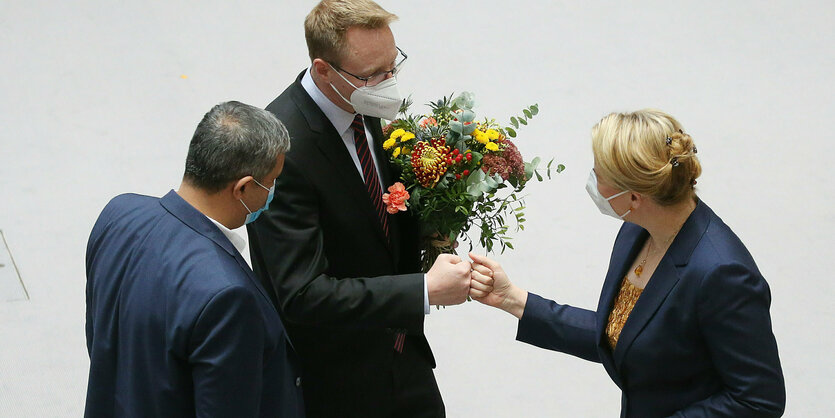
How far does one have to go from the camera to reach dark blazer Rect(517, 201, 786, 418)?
201 centimetres

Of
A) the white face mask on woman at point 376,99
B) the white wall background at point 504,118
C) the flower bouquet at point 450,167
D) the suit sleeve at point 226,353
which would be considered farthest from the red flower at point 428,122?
the white wall background at point 504,118

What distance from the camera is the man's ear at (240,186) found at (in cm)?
205

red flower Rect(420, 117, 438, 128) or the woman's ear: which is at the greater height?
the woman's ear

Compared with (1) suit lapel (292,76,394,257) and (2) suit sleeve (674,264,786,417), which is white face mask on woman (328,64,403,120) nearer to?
(1) suit lapel (292,76,394,257)

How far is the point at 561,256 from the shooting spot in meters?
4.59

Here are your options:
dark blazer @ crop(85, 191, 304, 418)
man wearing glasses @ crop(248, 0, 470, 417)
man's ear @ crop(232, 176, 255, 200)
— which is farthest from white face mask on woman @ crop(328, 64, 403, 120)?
dark blazer @ crop(85, 191, 304, 418)

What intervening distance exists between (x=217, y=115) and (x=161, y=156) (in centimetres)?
328

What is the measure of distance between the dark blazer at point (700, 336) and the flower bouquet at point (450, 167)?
0.44m

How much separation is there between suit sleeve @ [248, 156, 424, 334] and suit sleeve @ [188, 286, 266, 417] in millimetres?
500

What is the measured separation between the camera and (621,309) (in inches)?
92.8

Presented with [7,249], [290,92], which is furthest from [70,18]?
[290,92]

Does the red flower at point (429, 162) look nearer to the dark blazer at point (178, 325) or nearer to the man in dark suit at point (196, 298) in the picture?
the man in dark suit at point (196, 298)

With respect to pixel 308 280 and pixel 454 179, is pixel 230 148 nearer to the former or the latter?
pixel 308 280

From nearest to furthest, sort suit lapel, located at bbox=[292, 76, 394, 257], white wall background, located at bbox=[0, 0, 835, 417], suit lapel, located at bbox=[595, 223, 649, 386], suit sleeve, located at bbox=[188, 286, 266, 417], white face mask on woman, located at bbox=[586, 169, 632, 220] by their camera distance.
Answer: suit sleeve, located at bbox=[188, 286, 266, 417], white face mask on woman, located at bbox=[586, 169, 632, 220], suit lapel, located at bbox=[595, 223, 649, 386], suit lapel, located at bbox=[292, 76, 394, 257], white wall background, located at bbox=[0, 0, 835, 417]
